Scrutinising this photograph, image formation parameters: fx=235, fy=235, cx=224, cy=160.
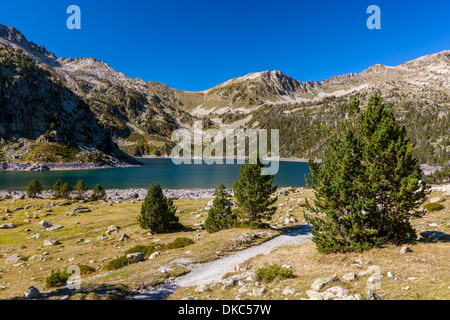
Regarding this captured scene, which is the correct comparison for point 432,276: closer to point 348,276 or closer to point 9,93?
point 348,276

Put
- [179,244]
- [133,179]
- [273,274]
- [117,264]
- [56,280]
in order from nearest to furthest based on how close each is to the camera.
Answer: [273,274], [56,280], [117,264], [179,244], [133,179]

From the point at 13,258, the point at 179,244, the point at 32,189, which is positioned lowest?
the point at 13,258

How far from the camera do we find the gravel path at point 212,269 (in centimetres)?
1595

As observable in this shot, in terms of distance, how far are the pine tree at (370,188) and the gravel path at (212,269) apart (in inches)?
294

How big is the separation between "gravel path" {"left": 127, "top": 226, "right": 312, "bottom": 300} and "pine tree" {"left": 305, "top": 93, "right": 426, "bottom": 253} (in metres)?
7.47

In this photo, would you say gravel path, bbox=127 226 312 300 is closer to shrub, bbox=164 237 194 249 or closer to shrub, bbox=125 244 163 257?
shrub, bbox=164 237 194 249

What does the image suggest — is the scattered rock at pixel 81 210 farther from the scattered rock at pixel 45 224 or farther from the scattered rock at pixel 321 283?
the scattered rock at pixel 321 283

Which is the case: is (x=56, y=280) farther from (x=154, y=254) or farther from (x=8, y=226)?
(x=8, y=226)

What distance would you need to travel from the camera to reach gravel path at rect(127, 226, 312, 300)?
15945 mm

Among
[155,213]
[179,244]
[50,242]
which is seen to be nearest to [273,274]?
[179,244]

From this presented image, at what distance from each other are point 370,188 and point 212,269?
14.2 meters

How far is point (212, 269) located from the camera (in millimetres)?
20094
